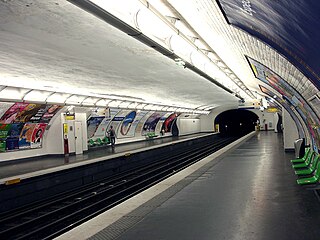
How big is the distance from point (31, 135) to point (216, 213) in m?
11.4

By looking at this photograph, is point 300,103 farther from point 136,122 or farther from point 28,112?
point 136,122

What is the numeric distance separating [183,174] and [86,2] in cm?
554

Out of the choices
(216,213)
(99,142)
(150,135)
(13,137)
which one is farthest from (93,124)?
(216,213)

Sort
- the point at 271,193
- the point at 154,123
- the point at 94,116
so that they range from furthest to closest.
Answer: the point at 154,123 → the point at 94,116 → the point at 271,193

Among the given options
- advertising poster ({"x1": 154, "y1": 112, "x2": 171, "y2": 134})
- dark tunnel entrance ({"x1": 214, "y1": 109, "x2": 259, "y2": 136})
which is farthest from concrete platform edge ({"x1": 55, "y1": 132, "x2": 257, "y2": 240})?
dark tunnel entrance ({"x1": 214, "y1": 109, "x2": 259, "y2": 136})

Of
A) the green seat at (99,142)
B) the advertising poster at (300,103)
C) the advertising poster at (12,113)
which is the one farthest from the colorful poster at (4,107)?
the advertising poster at (300,103)

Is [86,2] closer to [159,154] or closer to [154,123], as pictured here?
[159,154]

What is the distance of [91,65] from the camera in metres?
7.98

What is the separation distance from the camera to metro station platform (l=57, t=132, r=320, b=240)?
12.7 ft

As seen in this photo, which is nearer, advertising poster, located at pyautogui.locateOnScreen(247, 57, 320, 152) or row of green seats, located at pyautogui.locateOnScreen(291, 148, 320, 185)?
advertising poster, located at pyautogui.locateOnScreen(247, 57, 320, 152)

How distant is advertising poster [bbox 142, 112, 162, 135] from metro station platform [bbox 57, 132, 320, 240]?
18.0 meters

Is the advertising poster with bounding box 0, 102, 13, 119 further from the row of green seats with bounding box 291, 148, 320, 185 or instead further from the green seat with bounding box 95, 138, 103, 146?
the row of green seats with bounding box 291, 148, 320, 185

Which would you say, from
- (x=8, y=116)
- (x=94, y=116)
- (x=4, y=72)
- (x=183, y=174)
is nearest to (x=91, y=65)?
(x=4, y=72)

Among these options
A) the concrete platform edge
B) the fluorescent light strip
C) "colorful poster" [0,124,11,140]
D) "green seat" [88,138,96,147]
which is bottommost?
the concrete platform edge
